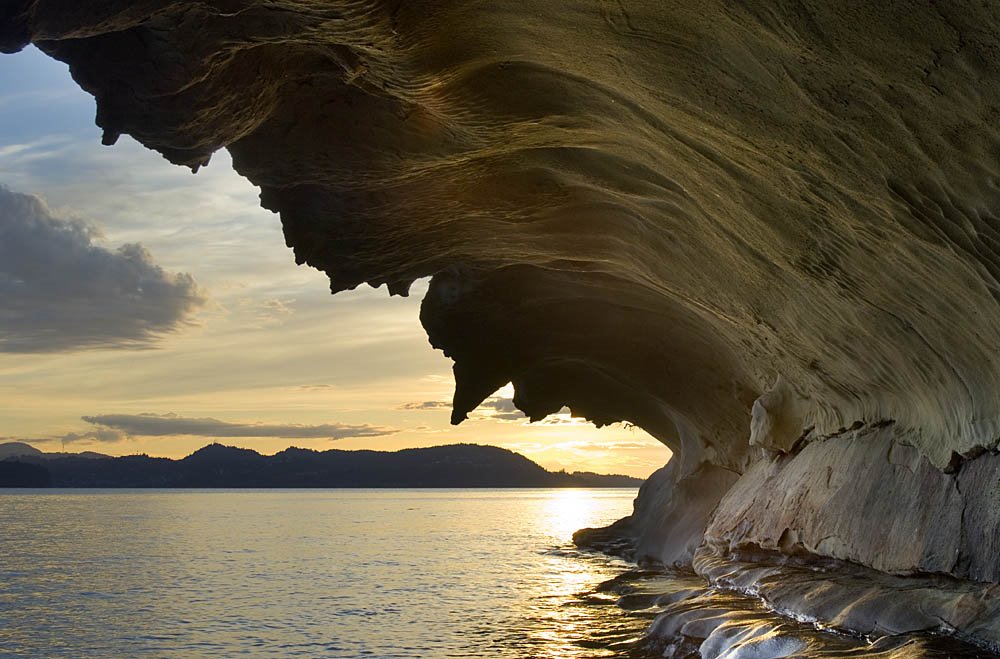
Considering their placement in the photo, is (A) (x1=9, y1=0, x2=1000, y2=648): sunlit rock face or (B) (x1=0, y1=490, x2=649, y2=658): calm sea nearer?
(A) (x1=9, y1=0, x2=1000, y2=648): sunlit rock face

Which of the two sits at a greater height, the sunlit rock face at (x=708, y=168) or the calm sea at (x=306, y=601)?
the sunlit rock face at (x=708, y=168)

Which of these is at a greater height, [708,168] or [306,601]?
[708,168]

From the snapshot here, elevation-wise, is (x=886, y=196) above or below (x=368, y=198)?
below

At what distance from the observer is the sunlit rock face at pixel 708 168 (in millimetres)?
5320

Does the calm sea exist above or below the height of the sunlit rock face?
below

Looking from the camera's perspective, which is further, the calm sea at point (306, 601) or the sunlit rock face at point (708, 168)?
the calm sea at point (306, 601)

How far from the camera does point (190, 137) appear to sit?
368 inches

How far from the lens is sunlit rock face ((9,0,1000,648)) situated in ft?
17.5

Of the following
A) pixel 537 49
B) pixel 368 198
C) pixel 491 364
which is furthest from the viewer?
pixel 491 364

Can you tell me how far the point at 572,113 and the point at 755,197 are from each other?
1898mm

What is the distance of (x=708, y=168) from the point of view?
8031mm

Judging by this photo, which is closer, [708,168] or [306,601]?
[708,168]

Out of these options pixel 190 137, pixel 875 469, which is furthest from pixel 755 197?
pixel 190 137

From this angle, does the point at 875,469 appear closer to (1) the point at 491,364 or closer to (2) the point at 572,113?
(2) the point at 572,113
